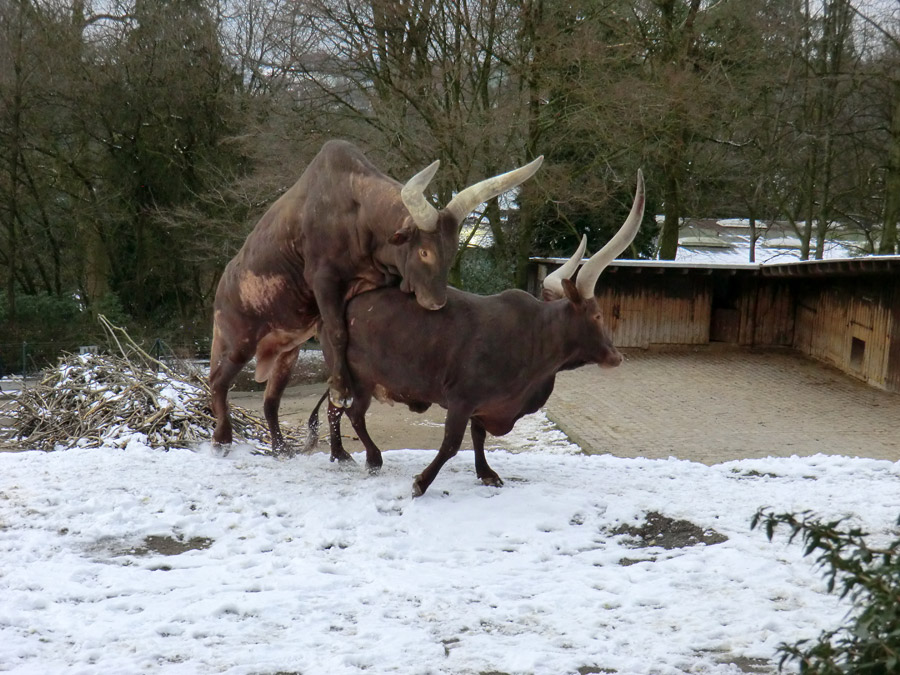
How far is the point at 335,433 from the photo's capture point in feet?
25.3

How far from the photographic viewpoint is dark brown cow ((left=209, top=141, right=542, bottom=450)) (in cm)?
651

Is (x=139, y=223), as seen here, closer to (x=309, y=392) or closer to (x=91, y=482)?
(x=309, y=392)

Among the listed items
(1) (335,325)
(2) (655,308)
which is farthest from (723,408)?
(1) (335,325)

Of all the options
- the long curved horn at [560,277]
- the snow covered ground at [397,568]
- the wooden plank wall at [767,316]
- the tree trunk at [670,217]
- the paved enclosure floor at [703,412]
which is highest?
the tree trunk at [670,217]

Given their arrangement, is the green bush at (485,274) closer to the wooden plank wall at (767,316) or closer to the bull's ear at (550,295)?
the wooden plank wall at (767,316)

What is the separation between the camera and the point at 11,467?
7.72 meters

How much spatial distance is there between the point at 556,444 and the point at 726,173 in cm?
1436

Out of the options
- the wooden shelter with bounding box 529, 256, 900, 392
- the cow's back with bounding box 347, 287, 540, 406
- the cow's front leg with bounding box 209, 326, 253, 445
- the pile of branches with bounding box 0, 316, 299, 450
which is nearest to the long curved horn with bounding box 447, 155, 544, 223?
the cow's back with bounding box 347, 287, 540, 406

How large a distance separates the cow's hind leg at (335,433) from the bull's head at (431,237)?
128 cm

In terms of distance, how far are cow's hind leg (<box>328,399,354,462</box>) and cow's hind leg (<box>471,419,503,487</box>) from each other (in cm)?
100

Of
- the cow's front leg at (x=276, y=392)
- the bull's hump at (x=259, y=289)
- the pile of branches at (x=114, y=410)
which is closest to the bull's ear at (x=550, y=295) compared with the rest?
the bull's hump at (x=259, y=289)

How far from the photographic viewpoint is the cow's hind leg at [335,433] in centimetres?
744

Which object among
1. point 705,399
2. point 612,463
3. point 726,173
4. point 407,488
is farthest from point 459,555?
point 726,173

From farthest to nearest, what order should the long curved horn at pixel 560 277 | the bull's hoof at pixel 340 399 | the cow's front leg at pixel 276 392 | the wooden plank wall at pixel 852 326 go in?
the wooden plank wall at pixel 852 326, the cow's front leg at pixel 276 392, the bull's hoof at pixel 340 399, the long curved horn at pixel 560 277
